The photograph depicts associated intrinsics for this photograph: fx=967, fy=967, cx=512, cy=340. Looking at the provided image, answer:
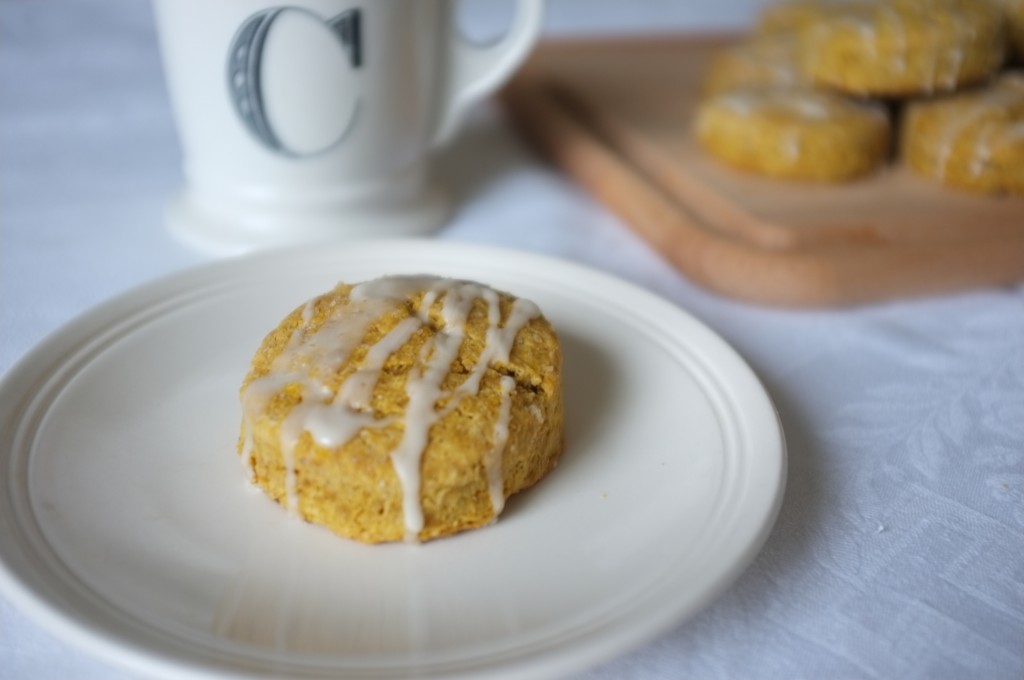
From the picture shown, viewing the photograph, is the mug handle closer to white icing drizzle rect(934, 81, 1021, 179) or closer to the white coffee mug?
the white coffee mug

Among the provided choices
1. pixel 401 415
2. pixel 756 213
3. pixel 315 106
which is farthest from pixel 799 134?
pixel 401 415

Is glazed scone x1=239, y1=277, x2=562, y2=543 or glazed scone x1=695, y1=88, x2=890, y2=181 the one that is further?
glazed scone x1=695, y1=88, x2=890, y2=181

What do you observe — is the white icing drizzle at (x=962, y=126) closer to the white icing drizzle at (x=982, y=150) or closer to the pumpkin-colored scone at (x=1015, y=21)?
the white icing drizzle at (x=982, y=150)

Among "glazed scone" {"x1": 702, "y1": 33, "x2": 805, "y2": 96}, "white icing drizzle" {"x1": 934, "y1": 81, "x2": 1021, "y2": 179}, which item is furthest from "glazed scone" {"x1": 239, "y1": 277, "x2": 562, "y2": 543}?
"glazed scone" {"x1": 702, "y1": 33, "x2": 805, "y2": 96}

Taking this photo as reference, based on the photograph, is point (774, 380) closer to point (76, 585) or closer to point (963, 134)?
point (963, 134)

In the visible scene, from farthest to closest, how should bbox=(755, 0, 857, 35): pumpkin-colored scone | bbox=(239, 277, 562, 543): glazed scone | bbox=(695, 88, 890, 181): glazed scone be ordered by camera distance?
1. bbox=(755, 0, 857, 35): pumpkin-colored scone
2. bbox=(695, 88, 890, 181): glazed scone
3. bbox=(239, 277, 562, 543): glazed scone

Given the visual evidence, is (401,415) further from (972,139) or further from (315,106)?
(972,139)

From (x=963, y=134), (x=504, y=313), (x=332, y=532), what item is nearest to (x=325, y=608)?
(x=332, y=532)
